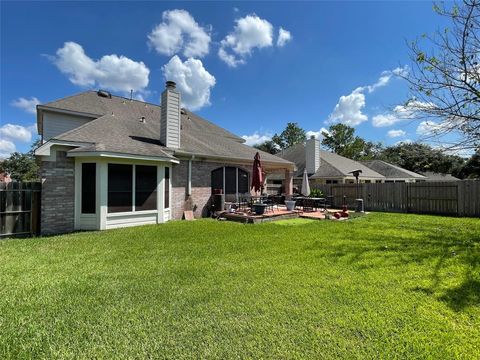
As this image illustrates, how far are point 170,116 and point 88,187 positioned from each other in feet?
16.2

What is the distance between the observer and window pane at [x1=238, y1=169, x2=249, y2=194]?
14.6 meters

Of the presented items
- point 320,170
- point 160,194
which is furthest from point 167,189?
point 320,170

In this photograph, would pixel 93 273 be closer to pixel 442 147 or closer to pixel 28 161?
pixel 442 147

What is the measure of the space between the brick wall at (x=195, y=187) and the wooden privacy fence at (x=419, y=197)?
990 centimetres

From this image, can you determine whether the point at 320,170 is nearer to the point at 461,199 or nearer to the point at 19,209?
the point at 461,199

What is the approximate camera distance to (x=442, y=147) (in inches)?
293

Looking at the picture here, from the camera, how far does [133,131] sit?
39.4 ft

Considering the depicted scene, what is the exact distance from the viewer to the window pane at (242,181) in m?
14.6

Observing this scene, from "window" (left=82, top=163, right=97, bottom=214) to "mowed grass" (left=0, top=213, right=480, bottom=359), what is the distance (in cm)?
229

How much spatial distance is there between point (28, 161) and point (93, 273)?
48.6 meters

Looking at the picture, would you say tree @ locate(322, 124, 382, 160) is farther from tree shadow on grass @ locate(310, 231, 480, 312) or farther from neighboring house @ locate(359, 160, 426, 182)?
tree shadow on grass @ locate(310, 231, 480, 312)

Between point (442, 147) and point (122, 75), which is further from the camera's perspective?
point (122, 75)

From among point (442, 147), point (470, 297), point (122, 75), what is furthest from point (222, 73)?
point (470, 297)

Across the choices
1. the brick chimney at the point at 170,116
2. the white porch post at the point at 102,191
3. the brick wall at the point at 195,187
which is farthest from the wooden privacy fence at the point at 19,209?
the brick chimney at the point at 170,116
